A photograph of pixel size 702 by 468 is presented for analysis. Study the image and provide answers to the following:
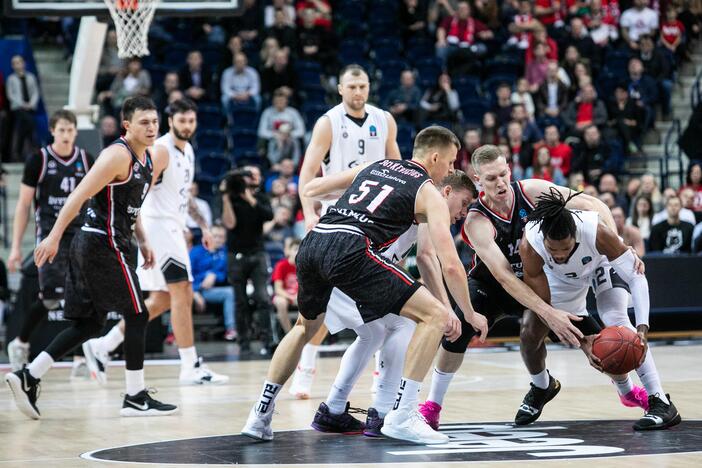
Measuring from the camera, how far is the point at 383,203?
5.78 meters

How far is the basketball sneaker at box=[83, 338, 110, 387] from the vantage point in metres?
8.96

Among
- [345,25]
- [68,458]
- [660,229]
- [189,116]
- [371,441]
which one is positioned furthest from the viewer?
[345,25]

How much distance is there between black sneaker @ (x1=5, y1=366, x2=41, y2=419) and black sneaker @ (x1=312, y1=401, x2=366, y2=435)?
1.80 meters

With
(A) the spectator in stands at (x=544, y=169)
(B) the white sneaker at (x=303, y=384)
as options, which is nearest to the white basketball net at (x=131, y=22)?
(B) the white sneaker at (x=303, y=384)

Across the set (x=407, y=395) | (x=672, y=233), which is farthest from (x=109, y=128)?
(x=407, y=395)

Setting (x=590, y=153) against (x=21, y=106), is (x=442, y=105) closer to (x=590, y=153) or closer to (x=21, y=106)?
(x=590, y=153)

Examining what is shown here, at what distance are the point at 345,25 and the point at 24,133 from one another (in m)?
5.69

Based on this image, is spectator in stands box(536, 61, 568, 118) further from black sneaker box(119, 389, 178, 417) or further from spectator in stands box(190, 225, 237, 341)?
black sneaker box(119, 389, 178, 417)

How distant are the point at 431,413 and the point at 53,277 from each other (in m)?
4.11

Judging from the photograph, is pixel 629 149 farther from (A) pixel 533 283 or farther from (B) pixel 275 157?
(A) pixel 533 283

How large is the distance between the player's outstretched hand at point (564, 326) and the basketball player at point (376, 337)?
1.79 ft

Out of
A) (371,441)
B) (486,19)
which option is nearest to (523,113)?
(486,19)

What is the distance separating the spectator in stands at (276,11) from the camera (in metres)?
18.0

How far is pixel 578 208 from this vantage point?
655 cm
